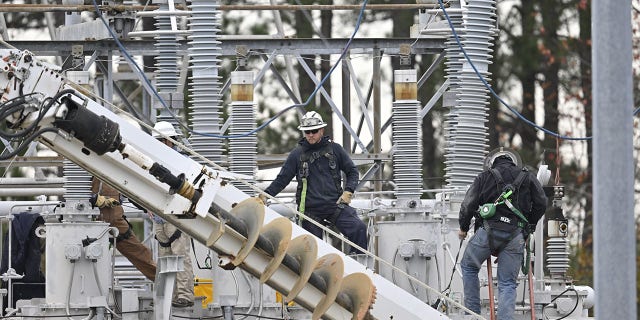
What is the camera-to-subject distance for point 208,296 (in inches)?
711

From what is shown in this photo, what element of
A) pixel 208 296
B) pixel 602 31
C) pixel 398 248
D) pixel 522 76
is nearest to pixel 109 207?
pixel 208 296

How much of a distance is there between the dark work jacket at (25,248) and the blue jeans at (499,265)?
4.52 metres

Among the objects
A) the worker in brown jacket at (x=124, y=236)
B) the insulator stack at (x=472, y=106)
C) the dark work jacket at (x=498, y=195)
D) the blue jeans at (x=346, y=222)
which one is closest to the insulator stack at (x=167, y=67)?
the worker in brown jacket at (x=124, y=236)

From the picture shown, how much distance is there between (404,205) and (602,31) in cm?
643

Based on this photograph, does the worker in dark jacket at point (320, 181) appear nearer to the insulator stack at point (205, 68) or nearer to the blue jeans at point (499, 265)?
the insulator stack at point (205, 68)

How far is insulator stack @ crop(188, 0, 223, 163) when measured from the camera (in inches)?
739

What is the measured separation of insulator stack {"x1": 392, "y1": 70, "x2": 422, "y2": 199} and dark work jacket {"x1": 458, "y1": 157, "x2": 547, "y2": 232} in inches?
57.5

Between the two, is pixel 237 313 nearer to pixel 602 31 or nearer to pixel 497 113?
pixel 602 31

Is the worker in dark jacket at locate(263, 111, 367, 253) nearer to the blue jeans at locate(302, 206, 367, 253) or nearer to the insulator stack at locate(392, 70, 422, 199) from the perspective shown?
the blue jeans at locate(302, 206, 367, 253)

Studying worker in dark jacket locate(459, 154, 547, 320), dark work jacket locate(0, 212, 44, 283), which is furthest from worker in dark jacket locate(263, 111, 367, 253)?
dark work jacket locate(0, 212, 44, 283)

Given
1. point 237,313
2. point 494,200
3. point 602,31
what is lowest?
point 237,313

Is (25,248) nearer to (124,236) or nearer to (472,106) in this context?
(124,236)

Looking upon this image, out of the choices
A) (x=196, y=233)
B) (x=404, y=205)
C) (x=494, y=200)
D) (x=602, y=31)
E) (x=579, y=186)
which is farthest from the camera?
(x=579, y=186)

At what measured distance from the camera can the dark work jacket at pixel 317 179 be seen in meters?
18.4
